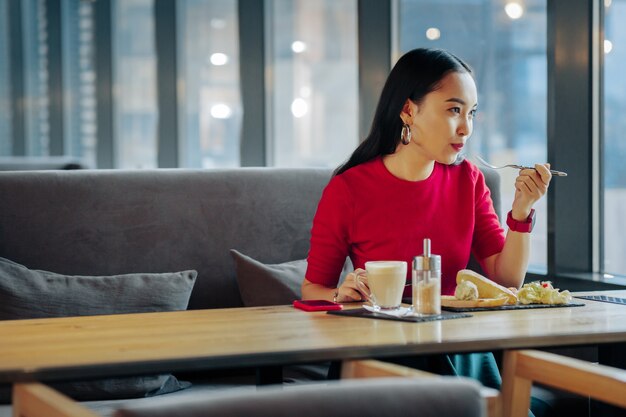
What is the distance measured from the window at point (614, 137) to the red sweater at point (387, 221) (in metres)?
1.12

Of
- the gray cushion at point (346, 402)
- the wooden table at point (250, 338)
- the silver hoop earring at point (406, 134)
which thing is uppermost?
the silver hoop earring at point (406, 134)

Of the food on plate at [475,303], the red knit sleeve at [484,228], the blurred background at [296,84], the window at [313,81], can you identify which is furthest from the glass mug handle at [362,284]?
the window at [313,81]

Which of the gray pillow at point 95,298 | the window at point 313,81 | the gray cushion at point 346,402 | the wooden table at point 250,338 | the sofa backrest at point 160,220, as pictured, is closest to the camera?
the gray cushion at point 346,402

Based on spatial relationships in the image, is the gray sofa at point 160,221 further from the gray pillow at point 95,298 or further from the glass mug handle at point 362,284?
the glass mug handle at point 362,284

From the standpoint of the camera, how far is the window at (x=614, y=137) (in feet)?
10.2

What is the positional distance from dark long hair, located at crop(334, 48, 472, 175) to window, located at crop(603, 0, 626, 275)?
118cm

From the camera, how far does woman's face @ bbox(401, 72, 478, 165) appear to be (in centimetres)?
208

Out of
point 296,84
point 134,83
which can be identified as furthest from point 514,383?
point 134,83

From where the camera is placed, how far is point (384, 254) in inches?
84.6

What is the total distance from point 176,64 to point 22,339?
416cm

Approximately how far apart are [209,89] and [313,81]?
929 mm

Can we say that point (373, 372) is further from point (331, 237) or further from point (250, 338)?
point (331, 237)

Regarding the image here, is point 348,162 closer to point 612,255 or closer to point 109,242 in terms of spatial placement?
point 109,242

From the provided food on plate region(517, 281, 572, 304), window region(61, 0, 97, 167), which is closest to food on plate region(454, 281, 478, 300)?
food on plate region(517, 281, 572, 304)
